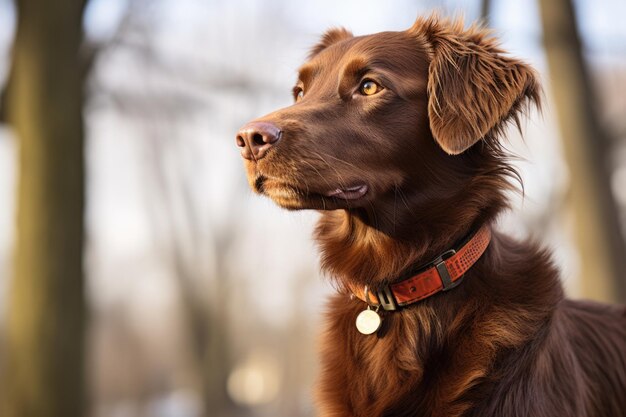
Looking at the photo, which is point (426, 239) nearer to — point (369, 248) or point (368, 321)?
point (369, 248)

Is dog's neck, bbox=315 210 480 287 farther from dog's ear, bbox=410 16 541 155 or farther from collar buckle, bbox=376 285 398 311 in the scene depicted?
dog's ear, bbox=410 16 541 155

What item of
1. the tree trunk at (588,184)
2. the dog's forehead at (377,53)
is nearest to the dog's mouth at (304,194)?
the dog's forehead at (377,53)

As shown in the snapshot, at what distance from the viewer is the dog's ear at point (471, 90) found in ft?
10.4

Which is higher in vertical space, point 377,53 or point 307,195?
point 377,53

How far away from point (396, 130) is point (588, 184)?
470 cm

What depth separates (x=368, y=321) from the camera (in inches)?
127

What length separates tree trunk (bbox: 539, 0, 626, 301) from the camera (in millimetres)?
7250

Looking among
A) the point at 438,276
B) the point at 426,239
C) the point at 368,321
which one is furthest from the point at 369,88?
the point at 368,321

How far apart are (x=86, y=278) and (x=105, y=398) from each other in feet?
111

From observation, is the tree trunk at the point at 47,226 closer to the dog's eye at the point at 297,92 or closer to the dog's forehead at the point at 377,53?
the dog's eye at the point at 297,92

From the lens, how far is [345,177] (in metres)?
3.10

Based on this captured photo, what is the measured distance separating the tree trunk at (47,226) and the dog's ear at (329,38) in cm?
300

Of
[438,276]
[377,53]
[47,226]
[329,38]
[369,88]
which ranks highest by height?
[329,38]

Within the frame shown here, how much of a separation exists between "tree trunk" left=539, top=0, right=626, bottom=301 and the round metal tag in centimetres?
471
